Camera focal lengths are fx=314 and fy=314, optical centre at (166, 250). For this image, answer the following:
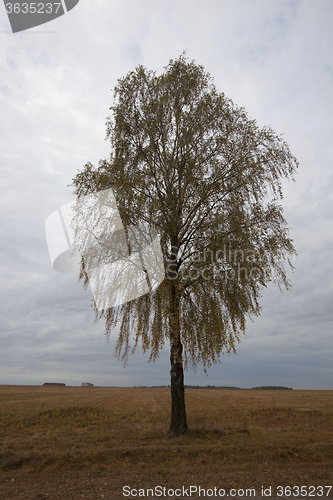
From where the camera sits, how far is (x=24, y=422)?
19109 millimetres

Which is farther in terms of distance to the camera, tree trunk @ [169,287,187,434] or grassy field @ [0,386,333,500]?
tree trunk @ [169,287,187,434]

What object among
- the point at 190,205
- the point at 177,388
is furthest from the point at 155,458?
the point at 190,205

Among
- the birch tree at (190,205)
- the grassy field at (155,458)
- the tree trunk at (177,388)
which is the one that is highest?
the birch tree at (190,205)

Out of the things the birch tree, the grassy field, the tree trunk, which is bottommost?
the grassy field

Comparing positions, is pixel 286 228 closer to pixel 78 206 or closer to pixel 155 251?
pixel 155 251

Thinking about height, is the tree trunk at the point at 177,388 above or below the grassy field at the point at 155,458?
above

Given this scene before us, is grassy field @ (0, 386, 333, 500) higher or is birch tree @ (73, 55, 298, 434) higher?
birch tree @ (73, 55, 298, 434)

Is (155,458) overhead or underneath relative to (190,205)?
underneath

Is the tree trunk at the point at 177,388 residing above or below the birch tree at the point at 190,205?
below

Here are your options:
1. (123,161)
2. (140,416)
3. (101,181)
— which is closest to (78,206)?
(101,181)

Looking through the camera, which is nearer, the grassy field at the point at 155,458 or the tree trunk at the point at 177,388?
the grassy field at the point at 155,458

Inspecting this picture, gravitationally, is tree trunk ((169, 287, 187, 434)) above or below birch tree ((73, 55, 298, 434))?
below

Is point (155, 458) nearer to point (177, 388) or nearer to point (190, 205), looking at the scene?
point (177, 388)

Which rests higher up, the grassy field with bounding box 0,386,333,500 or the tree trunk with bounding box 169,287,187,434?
the tree trunk with bounding box 169,287,187,434
